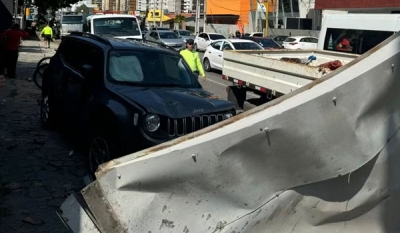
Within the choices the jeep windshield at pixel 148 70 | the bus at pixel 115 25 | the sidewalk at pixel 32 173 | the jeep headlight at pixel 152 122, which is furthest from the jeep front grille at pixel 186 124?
the bus at pixel 115 25

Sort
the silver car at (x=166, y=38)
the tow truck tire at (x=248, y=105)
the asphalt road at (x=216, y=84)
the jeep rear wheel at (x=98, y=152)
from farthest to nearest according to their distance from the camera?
the silver car at (x=166, y=38) < the asphalt road at (x=216, y=84) < the tow truck tire at (x=248, y=105) < the jeep rear wheel at (x=98, y=152)

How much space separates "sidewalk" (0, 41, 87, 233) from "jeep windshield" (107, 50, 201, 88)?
1.40 meters

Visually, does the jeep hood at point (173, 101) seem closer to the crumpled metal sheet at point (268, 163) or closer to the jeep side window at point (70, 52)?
the jeep side window at point (70, 52)

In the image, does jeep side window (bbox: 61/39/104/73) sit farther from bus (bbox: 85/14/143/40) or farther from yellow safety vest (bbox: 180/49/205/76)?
bus (bbox: 85/14/143/40)

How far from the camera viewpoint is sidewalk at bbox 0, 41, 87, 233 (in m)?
5.14

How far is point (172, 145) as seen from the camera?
302 cm

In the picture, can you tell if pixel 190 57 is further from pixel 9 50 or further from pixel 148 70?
pixel 9 50

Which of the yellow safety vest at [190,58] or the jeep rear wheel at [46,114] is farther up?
the yellow safety vest at [190,58]

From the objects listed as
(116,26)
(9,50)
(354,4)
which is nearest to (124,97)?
(9,50)

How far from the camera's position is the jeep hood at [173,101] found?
19.5 feet

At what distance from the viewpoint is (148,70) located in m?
7.12

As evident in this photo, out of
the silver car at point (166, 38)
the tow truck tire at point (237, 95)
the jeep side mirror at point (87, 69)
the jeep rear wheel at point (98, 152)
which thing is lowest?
the jeep rear wheel at point (98, 152)

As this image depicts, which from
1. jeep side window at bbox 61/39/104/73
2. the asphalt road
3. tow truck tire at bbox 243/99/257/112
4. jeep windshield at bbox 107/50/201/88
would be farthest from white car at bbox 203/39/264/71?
jeep windshield at bbox 107/50/201/88

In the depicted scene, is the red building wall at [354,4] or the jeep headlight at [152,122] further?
the red building wall at [354,4]
